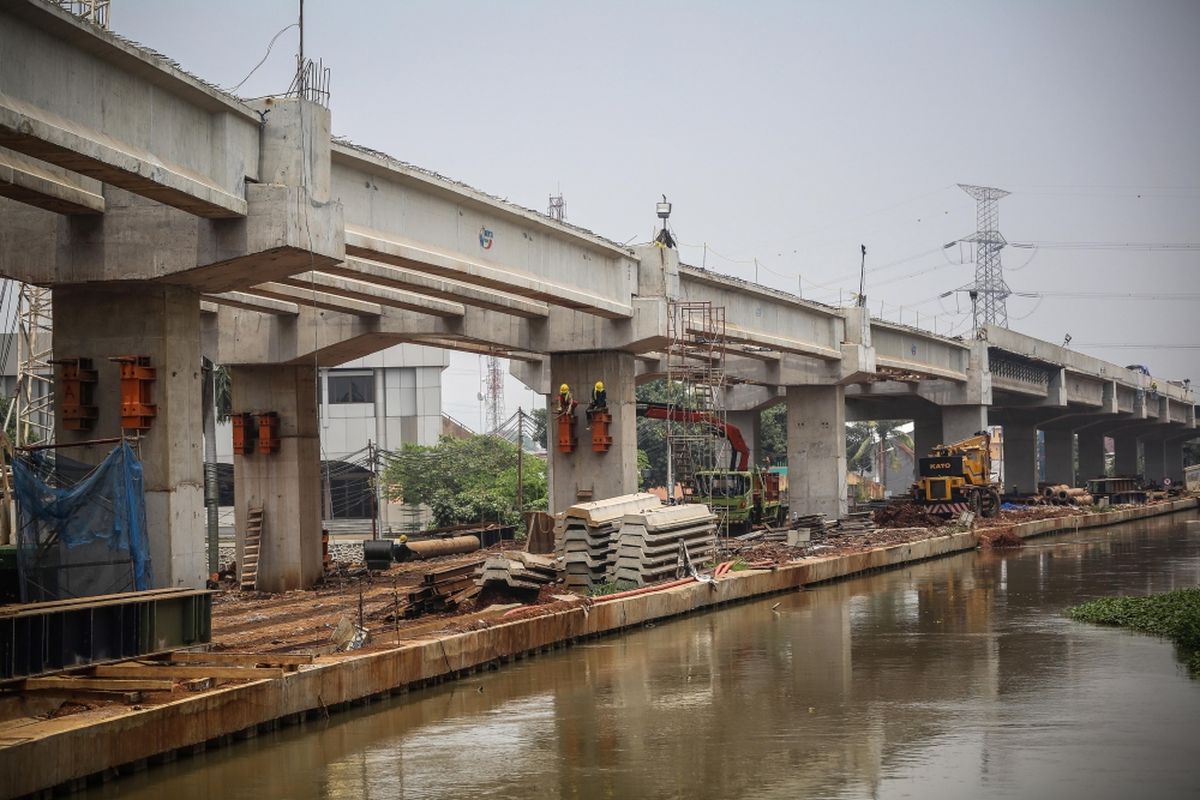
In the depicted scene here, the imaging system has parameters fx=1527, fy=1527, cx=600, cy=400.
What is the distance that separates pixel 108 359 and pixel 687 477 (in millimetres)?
21090

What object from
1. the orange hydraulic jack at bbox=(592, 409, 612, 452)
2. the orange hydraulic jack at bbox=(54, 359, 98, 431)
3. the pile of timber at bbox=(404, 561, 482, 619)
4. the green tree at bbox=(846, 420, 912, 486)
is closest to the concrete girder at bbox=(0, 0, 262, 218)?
the orange hydraulic jack at bbox=(54, 359, 98, 431)

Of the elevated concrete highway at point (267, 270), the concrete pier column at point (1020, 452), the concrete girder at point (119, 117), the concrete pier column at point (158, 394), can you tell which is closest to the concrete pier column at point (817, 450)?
the elevated concrete highway at point (267, 270)

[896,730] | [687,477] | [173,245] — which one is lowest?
[896,730]

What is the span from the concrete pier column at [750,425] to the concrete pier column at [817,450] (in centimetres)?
1710

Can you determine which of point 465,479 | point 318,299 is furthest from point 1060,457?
point 318,299

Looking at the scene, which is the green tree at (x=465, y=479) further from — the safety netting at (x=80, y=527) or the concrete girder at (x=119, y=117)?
the concrete girder at (x=119, y=117)

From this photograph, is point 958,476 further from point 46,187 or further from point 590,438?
point 46,187

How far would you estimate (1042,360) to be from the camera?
7394 centimetres

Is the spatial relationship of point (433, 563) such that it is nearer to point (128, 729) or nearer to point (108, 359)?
point (108, 359)

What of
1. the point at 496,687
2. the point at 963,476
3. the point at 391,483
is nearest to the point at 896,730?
the point at 496,687

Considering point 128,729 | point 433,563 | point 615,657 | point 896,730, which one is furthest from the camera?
point 433,563

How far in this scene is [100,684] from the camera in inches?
629

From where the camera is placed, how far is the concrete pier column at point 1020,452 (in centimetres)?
9038

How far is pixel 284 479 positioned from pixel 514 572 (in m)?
8.75
